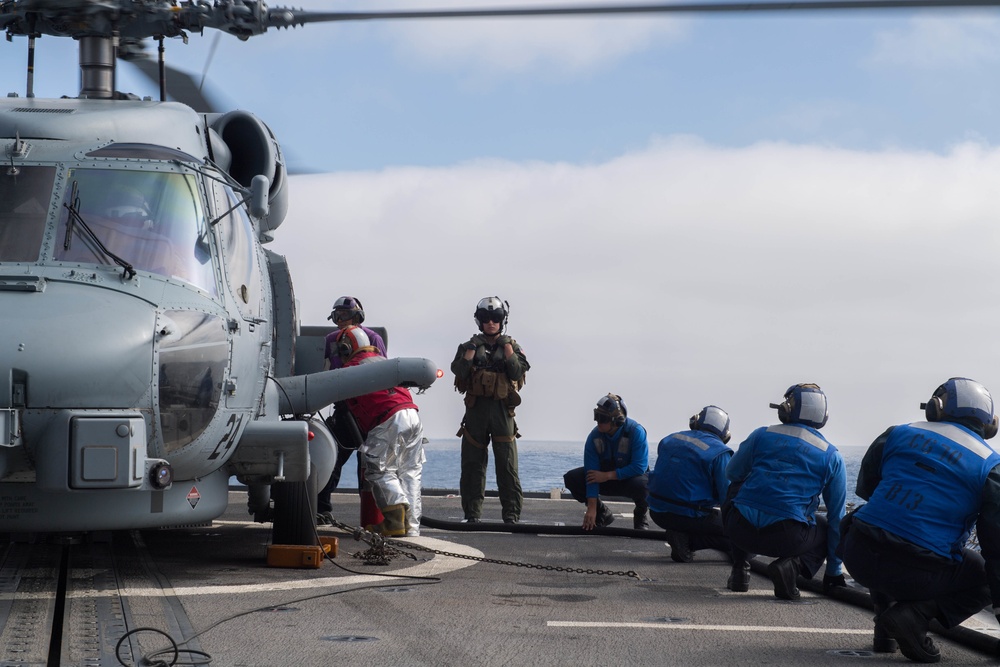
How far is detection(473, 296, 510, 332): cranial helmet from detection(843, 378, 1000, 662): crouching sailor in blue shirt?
19.3ft

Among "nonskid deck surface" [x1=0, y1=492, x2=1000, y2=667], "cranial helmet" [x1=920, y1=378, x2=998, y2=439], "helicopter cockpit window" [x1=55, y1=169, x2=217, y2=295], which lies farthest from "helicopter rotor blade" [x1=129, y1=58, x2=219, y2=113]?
"cranial helmet" [x1=920, y1=378, x2=998, y2=439]

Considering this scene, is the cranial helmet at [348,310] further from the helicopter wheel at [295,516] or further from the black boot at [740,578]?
the black boot at [740,578]

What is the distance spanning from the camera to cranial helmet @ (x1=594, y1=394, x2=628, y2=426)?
38.0 ft

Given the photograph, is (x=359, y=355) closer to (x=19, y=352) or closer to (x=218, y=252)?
(x=218, y=252)

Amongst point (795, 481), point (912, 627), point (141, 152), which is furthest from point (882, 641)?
point (141, 152)

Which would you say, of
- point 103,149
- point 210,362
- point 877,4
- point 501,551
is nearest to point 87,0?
point 103,149

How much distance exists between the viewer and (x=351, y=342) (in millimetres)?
9922

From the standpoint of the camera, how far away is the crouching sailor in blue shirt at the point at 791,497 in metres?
7.36

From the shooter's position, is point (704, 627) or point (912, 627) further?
point (704, 627)

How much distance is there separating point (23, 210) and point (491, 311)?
16.6 ft

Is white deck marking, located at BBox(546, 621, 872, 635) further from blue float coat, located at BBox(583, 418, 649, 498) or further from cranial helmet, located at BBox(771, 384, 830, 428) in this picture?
blue float coat, located at BBox(583, 418, 649, 498)

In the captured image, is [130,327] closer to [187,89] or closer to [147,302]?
Result: [147,302]

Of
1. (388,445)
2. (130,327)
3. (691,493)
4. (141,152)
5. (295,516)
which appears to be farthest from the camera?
(388,445)

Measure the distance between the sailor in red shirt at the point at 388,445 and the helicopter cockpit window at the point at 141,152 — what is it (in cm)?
237
